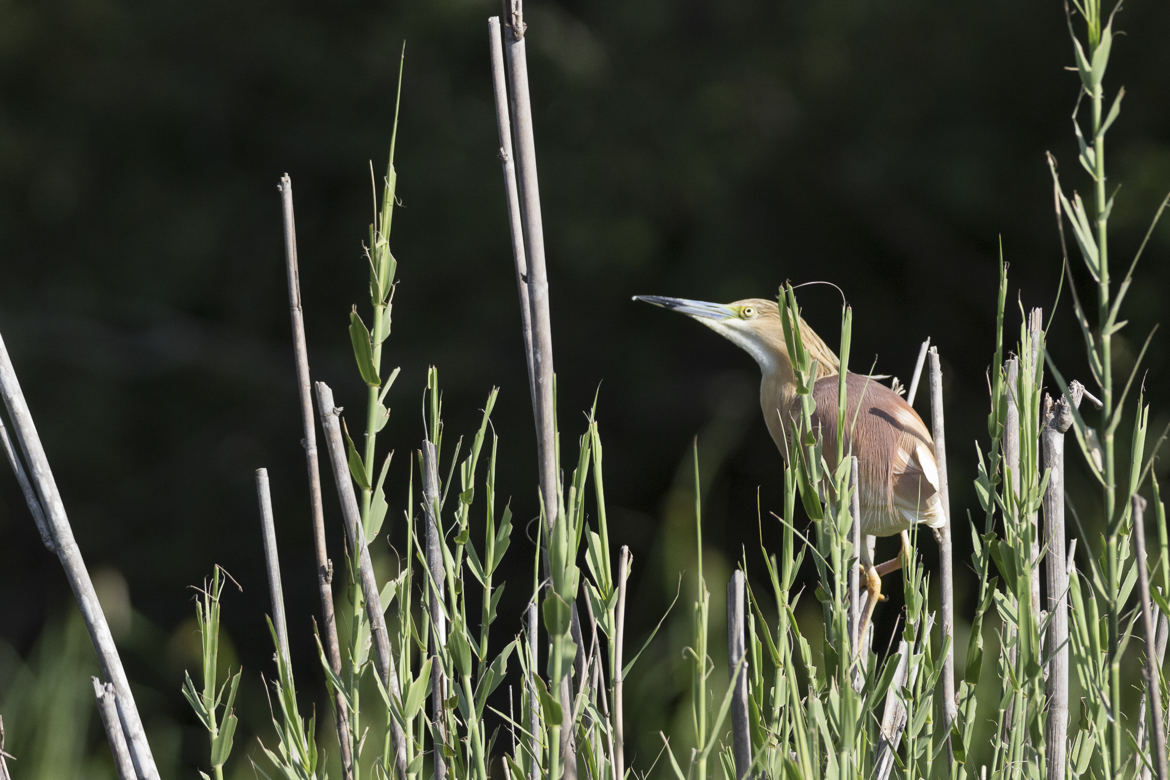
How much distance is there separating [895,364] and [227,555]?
5.21ft

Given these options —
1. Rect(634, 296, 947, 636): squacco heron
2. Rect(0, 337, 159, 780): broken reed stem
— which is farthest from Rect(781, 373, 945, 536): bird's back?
Rect(0, 337, 159, 780): broken reed stem

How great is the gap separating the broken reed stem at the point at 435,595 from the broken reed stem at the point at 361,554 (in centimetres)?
2

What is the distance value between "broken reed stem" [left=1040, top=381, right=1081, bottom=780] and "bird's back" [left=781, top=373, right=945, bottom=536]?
0.12 meters

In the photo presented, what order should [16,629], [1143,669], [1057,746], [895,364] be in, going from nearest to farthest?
[1143,669] → [1057,746] → [895,364] → [16,629]

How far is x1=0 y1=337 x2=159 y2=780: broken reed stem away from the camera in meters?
0.53

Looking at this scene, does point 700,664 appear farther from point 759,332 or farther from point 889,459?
point 759,332

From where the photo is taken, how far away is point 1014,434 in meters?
0.63

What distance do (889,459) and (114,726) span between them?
469mm

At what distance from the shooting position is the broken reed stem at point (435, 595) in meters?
0.52

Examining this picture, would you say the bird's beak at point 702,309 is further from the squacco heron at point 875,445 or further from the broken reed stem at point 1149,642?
the broken reed stem at point 1149,642

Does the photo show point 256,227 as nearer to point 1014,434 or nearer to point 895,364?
point 895,364

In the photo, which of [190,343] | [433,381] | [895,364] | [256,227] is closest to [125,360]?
[190,343]

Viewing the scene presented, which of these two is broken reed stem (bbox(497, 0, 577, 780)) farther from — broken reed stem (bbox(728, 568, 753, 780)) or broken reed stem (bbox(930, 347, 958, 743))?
broken reed stem (bbox(930, 347, 958, 743))

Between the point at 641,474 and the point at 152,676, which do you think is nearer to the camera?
the point at 641,474
